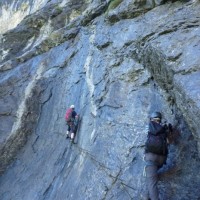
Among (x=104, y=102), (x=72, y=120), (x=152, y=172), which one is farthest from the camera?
(x=72, y=120)

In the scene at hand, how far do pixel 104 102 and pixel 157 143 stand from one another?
523 centimetres

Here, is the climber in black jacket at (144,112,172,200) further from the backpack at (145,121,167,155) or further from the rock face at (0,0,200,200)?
the rock face at (0,0,200,200)

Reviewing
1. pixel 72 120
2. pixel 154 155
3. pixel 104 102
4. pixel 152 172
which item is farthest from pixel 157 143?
pixel 72 120

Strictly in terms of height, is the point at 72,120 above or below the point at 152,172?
below

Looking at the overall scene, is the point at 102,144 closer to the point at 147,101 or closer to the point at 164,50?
the point at 147,101

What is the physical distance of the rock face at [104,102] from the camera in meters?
11.5


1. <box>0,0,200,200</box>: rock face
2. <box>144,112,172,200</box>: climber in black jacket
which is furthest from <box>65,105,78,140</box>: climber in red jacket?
<box>144,112,172,200</box>: climber in black jacket

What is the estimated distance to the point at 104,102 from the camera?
1602 centimetres

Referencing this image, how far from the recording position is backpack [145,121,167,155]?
36.5 ft

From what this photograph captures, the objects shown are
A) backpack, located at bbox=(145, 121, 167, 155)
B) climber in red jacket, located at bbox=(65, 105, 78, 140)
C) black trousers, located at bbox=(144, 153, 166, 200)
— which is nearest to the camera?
black trousers, located at bbox=(144, 153, 166, 200)

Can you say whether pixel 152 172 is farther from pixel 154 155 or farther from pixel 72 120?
pixel 72 120

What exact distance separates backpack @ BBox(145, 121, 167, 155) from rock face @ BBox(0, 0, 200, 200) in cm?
72

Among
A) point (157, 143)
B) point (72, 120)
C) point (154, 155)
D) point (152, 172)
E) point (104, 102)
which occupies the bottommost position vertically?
point (72, 120)

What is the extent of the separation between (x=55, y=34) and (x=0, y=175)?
1009cm
